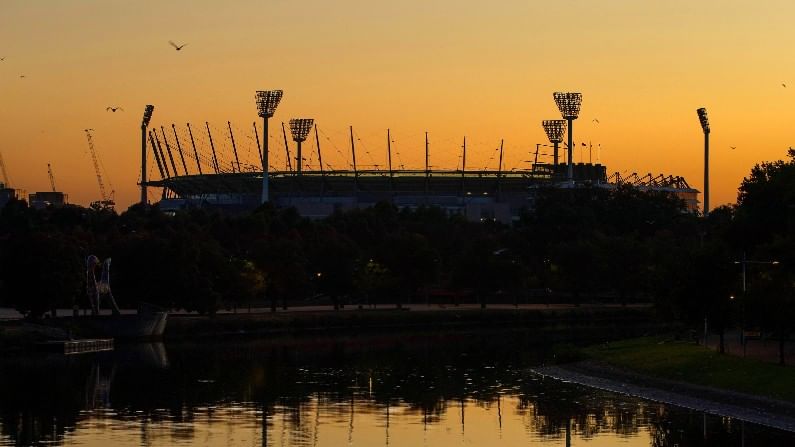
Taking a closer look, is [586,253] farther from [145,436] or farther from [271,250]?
[145,436]

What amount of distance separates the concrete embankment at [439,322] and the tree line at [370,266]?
2790mm

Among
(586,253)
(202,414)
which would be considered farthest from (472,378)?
(586,253)

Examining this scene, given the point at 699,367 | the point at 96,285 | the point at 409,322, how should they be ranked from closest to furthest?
the point at 699,367 → the point at 96,285 → the point at 409,322

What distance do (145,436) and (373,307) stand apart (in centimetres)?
10517

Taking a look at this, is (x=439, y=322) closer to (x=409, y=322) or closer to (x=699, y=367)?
(x=409, y=322)

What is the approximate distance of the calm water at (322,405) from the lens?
63.4 m

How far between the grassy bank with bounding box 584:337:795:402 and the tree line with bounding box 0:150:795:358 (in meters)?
2.40

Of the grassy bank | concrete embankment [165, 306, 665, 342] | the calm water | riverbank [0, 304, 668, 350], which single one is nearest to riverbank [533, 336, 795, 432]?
the grassy bank

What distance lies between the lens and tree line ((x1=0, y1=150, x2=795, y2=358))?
93562mm

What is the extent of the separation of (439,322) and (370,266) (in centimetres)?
1859

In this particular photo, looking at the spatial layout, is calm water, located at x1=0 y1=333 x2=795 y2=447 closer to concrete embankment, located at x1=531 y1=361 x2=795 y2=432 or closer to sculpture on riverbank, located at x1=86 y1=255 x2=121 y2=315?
concrete embankment, located at x1=531 y1=361 x2=795 y2=432

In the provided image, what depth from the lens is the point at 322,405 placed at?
76000 mm

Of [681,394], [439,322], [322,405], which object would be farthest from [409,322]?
[322,405]

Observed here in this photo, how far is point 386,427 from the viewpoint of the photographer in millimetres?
67250
